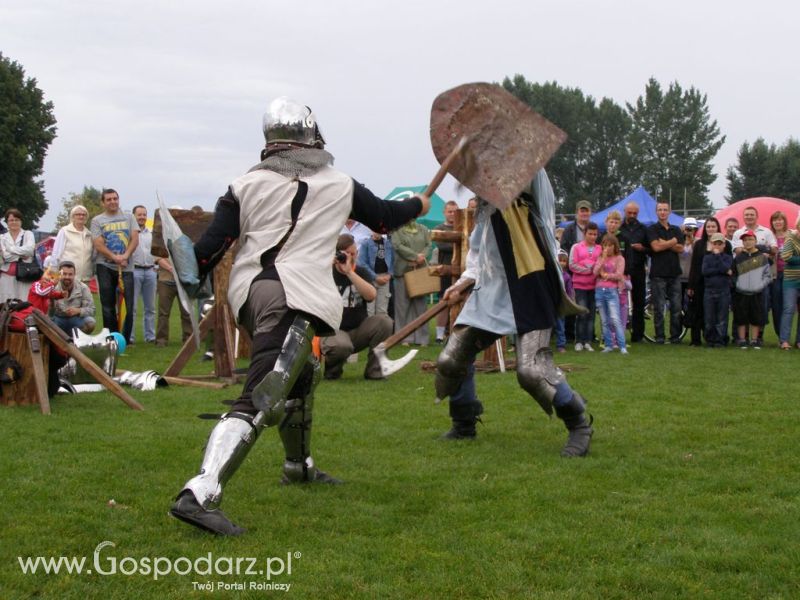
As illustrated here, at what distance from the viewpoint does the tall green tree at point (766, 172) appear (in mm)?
57875

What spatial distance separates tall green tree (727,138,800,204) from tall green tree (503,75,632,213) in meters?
10.4

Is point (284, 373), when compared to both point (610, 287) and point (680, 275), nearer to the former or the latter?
point (610, 287)

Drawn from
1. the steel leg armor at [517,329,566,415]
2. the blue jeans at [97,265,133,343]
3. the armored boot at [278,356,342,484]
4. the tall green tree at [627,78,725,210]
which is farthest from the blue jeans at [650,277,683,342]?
the tall green tree at [627,78,725,210]

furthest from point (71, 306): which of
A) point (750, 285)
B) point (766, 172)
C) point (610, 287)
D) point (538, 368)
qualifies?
point (766, 172)

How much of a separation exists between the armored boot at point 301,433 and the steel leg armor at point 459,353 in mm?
1216

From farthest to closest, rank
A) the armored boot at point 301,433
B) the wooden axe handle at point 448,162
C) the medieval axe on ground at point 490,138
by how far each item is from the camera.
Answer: the medieval axe on ground at point 490,138, the wooden axe handle at point 448,162, the armored boot at point 301,433

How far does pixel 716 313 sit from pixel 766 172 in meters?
50.1

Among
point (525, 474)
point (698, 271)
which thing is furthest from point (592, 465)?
point (698, 271)

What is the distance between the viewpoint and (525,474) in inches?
206

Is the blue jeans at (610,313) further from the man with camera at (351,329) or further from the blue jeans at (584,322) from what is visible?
the man with camera at (351,329)

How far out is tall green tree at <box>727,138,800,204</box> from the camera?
57.9 metres

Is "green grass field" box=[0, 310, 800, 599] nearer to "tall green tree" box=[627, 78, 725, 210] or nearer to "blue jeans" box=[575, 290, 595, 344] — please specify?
"blue jeans" box=[575, 290, 595, 344]

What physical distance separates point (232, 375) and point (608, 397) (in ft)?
11.9

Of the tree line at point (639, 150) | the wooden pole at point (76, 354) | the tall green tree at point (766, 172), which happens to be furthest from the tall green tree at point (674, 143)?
the wooden pole at point (76, 354)
